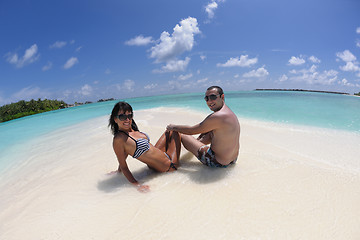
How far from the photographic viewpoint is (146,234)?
1906 mm

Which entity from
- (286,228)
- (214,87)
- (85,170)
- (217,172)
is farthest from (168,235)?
(85,170)

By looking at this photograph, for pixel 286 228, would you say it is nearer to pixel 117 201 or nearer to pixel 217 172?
pixel 217 172

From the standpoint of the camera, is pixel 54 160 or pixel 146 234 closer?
pixel 146 234

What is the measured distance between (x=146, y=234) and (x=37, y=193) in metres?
2.60

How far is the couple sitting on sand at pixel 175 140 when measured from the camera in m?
2.67

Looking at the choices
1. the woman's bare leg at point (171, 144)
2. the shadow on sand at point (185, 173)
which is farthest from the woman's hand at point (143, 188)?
the woman's bare leg at point (171, 144)

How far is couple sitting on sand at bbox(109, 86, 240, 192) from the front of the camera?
267 cm

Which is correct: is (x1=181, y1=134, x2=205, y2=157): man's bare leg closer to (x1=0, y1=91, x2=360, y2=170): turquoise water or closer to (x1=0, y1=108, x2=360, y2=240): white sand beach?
(x1=0, y1=108, x2=360, y2=240): white sand beach

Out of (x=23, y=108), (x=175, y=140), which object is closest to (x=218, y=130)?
(x=175, y=140)

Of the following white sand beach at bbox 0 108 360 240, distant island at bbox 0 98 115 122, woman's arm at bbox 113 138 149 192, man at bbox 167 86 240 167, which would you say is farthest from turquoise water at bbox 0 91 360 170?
distant island at bbox 0 98 115 122

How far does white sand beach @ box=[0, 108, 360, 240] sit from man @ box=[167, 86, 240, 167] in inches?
9.7

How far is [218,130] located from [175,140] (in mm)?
961

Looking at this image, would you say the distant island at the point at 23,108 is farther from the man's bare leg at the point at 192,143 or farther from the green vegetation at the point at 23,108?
the man's bare leg at the point at 192,143

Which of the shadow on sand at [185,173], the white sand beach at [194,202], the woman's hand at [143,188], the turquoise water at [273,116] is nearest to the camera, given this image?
the white sand beach at [194,202]
